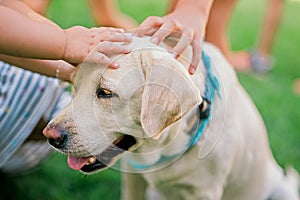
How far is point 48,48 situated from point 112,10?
2.49m

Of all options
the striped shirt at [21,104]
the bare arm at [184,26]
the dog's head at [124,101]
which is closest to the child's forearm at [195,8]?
the bare arm at [184,26]

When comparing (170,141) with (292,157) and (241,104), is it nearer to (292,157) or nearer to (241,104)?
(241,104)

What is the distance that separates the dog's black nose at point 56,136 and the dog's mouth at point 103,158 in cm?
7

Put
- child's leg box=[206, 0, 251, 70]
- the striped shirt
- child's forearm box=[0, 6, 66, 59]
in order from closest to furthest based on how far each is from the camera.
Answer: child's forearm box=[0, 6, 66, 59] < the striped shirt < child's leg box=[206, 0, 251, 70]

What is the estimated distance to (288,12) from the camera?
4.42m

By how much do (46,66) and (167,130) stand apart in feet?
1.15

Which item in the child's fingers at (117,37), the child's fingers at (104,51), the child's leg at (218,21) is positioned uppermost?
the child's fingers at (117,37)

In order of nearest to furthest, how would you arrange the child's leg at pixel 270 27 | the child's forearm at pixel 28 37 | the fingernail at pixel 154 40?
the child's forearm at pixel 28 37
the fingernail at pixel 154 40
the child's leg at pixel 270 27

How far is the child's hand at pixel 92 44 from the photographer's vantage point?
117 centimetres

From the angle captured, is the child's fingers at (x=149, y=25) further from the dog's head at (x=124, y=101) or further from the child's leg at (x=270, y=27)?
the child's leg at (x=270, y=27)

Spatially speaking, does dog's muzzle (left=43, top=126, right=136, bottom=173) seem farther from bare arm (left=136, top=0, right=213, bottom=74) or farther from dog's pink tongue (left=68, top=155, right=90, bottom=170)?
bare arm (left=136, top=0, right=213, bottom=74)

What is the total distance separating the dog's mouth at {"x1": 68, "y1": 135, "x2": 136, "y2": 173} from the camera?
1305mm

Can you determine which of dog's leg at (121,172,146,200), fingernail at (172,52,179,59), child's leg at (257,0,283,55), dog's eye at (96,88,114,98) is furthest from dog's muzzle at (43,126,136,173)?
child's leg at (257,0,283,55)

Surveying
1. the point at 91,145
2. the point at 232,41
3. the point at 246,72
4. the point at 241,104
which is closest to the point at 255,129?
the point at 241,104
